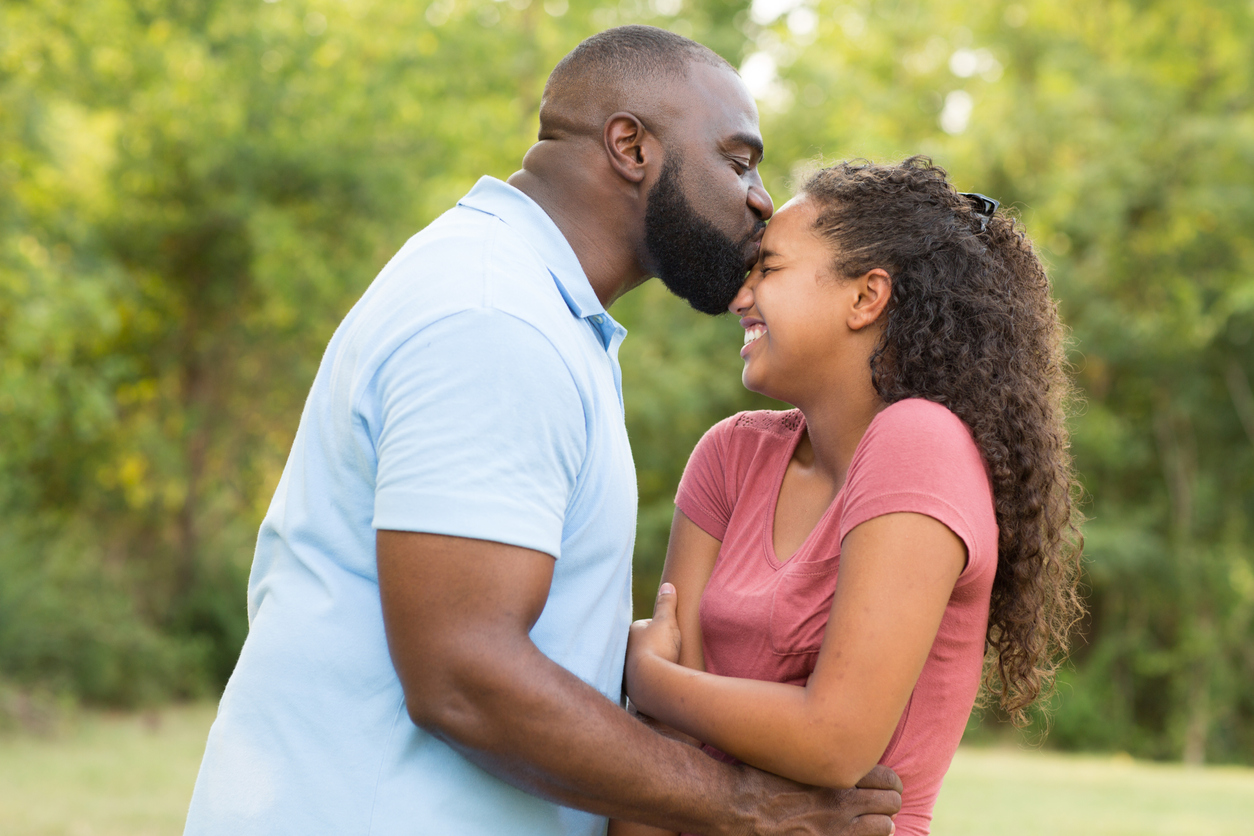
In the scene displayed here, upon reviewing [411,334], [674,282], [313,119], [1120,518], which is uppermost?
[313,119]

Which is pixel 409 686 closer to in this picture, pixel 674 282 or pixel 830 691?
pixel 830 691

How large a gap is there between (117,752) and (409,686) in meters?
9.24

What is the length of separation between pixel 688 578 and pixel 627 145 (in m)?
0.85

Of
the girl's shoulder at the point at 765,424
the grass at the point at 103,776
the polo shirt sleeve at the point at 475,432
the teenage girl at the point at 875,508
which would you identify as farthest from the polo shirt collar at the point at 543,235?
the grass at the point at 103,776

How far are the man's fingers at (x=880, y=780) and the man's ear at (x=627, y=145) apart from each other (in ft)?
3.73

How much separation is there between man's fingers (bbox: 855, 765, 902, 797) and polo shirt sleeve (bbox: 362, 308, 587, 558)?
713 millimetres

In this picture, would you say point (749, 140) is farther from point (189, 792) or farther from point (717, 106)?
point (189, 792)

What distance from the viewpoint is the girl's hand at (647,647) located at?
82.3 inches

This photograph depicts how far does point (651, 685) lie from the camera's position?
206 cm

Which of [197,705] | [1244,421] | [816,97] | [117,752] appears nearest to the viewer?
[117,752]

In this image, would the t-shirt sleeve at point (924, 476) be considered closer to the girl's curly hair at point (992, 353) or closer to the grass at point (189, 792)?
the girl's curly hair at point (992, 353)

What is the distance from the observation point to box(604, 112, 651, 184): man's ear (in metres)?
2.21

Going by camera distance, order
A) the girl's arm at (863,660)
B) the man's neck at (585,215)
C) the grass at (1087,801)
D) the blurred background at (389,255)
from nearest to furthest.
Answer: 1. the girl's arm at (863,660)
2. the man's neck at (585,215)
3. the grass at (1087,801)
4. the blurred background at (389,255)

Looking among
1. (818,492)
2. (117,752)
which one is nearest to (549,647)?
(818,492)
